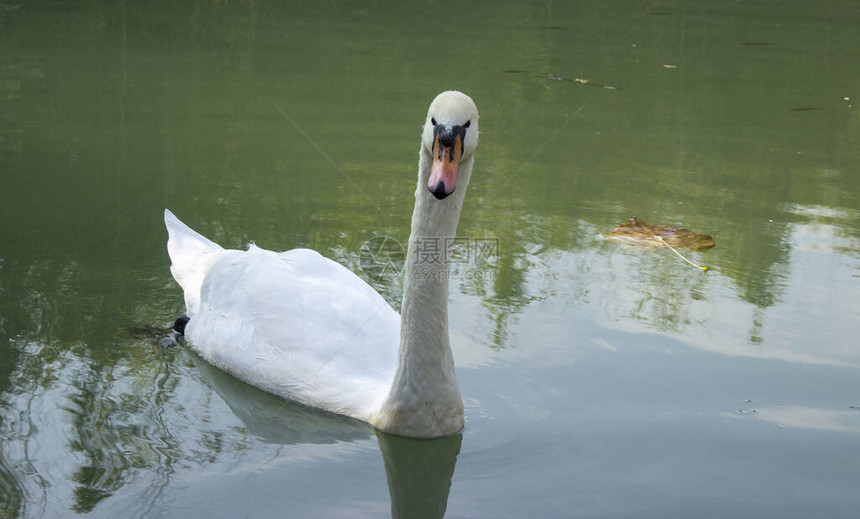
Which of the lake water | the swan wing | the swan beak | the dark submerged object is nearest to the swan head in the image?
the swan beak

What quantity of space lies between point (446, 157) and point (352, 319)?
4.21ft

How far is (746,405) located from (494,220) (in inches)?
102

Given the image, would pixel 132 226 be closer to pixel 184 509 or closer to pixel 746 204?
pixel 184 509

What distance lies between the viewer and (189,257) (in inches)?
208

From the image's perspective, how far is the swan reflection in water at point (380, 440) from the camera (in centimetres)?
363

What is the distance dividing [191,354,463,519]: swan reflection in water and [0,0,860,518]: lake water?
0.01 meters

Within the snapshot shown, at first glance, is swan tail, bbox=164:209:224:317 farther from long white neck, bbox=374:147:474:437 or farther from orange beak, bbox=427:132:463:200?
orange beak, bbox=427:132:463:200

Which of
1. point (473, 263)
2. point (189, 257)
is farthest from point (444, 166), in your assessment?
point (473, 263)

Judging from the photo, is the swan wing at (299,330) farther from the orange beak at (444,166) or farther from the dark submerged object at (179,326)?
the orange beak at (444,166)

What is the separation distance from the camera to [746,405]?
4.28 meters

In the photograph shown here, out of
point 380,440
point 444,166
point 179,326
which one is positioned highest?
point 444,166

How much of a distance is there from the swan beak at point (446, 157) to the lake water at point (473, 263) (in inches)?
46.4

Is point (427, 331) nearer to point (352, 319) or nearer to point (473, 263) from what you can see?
point (352, 319)

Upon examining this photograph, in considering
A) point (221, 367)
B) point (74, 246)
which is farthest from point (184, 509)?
point (74, 246)
